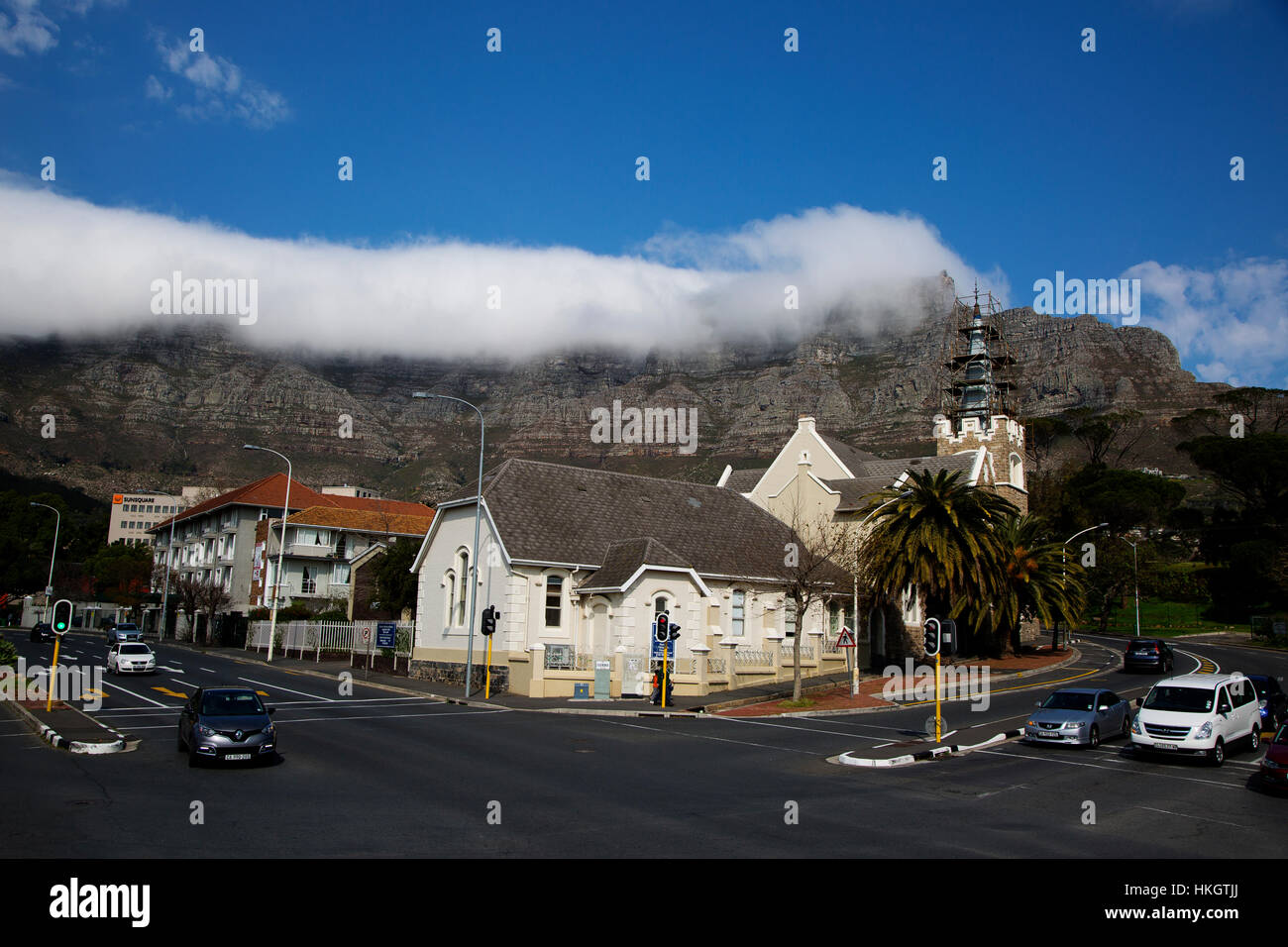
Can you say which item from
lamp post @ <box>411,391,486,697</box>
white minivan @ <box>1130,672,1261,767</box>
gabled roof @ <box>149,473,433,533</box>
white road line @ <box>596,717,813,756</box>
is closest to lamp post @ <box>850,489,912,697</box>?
white road line @ <box>596,717,813,756</box>

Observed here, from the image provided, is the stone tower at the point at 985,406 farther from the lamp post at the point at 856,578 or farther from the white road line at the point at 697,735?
the white road line at the point at 697,735

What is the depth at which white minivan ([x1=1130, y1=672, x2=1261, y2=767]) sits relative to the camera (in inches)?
826

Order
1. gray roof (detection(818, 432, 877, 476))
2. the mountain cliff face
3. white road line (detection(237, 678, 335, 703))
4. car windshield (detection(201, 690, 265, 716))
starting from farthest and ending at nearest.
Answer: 1. the mountain cliff face
2. gray roof (detection(818, 432, 877, 476))
3. white road line (detection(237, 678, 335, 703))
4. car windshield (detection(201, 690, 265, 716))

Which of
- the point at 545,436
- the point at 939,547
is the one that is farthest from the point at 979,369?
→ the point at 545,436

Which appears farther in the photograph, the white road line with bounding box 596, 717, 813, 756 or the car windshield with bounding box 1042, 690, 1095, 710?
the car windshield with bounding box 1042, 690, 1095, 710

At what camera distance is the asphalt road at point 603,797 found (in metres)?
11.7

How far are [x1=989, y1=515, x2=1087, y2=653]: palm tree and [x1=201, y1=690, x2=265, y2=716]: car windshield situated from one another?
1443 inches

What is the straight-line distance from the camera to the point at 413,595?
59188 millimetres

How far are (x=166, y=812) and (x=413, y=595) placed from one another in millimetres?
46849

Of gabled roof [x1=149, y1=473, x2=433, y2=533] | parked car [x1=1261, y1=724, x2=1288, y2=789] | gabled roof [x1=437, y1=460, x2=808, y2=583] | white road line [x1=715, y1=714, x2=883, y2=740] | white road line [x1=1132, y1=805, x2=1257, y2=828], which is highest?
gabled roof [x1=149, y1=473, x2=433, y2=533]

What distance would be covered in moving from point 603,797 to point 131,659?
3451 cm

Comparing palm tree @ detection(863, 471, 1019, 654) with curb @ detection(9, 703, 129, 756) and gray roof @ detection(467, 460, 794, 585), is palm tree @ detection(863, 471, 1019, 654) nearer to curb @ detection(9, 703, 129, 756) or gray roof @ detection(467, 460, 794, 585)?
gray roof @ detection(467, 460, 794, 585)
